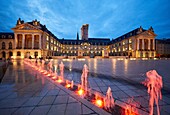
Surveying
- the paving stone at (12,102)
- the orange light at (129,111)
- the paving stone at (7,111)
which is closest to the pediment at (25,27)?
the paving stone at (12,102)

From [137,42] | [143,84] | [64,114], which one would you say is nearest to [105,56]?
[137,42]

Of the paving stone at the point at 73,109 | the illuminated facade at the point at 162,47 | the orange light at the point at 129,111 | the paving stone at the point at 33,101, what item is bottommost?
the orange light at the point at 129,111

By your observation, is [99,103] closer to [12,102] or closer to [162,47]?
[12,102]

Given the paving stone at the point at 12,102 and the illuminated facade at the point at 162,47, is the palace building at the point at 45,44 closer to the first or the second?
the illuminated facade at the point at 162,47

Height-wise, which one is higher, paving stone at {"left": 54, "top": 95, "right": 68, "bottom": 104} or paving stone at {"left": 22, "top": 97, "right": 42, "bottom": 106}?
paving stone at {"left": 22, "top": 97, "right": 42, "bottom": 106}

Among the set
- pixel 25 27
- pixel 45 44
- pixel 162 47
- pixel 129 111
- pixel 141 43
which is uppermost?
pixel 25 27

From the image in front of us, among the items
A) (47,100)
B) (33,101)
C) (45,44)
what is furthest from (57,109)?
(45,44)

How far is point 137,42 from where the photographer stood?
61.6 m

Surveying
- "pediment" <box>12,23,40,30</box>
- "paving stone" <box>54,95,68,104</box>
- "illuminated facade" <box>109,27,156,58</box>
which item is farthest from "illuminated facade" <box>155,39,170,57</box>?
"paving stone" <box>54,95,68,104</box>

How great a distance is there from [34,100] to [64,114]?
1.48 metres

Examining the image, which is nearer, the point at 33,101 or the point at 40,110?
the point at 40,110

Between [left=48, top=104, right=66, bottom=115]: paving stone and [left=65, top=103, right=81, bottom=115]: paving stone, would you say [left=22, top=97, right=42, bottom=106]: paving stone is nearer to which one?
[left=48, top=104, right=66, bottom=115]: paving stone

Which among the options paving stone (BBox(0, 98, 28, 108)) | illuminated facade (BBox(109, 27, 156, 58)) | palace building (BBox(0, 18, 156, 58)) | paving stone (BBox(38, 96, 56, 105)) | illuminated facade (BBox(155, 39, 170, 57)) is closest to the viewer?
paving stone (BBox(0, 98, 28, 108))

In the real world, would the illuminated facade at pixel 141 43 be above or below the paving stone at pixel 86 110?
above
